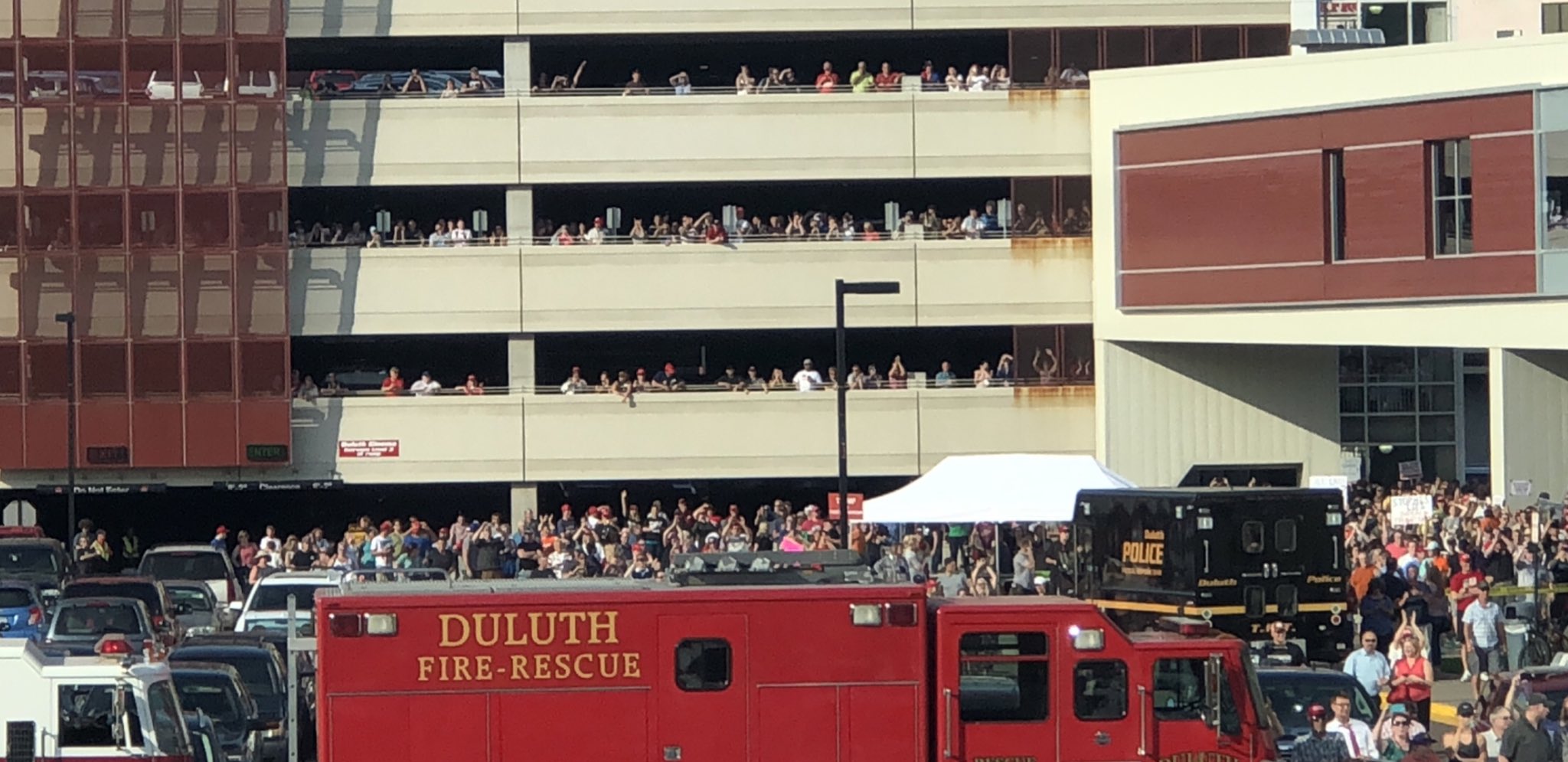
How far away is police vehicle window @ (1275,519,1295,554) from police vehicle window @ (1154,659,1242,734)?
1140 centimetres

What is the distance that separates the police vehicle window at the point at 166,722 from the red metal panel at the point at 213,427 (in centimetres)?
3147

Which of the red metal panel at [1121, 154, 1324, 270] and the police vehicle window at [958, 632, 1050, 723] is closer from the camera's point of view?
the police vehicle window at [958, 632, 1050, 723]

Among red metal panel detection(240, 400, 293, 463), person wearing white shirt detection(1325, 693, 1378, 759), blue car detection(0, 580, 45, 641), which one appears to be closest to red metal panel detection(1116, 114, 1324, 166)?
red metal panel detection(240, 400, 293, 463)

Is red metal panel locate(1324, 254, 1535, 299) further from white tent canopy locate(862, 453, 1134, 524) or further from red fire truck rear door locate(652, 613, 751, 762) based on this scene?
red fire truck rear door locate(652, 613, 751, 762)

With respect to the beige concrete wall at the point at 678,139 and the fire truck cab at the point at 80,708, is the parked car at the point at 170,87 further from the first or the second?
the fire truck cab at the point at 80,708

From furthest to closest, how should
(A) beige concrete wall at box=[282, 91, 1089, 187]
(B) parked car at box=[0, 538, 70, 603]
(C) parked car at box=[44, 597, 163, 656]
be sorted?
(A) beige concrete wall at box=[282, 91, 1089, 187], (B) parked car at box=[0, 538, 70, 603], (C) parked car at box=[44, 597, 163, 656]

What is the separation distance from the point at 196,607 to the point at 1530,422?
67.4 ft

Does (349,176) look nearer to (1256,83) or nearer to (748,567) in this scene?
(1256,83)

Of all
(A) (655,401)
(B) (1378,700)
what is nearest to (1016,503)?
(B) (1378,700)

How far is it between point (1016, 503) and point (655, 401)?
1855cm

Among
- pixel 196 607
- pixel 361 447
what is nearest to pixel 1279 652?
pixel 196 607

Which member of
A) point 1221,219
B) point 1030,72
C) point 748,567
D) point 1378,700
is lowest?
point 1378,700

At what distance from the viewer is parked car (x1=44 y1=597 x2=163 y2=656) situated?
87.1 ft

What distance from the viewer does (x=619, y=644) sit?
1614cm
